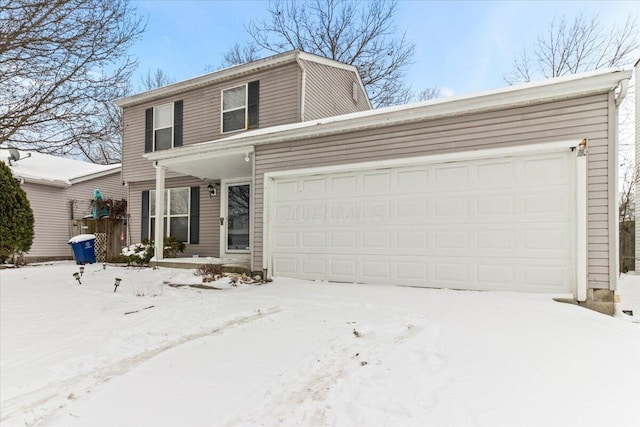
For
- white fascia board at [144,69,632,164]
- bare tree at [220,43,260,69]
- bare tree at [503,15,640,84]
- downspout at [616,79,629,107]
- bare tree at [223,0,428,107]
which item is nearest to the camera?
downspout at [616,79,629,107]

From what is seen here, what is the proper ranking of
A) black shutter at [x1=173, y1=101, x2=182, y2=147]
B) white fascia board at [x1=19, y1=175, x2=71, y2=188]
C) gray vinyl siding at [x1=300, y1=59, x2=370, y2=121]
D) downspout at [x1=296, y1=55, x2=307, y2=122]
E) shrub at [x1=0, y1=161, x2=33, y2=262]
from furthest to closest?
1. white fascia board at [x1=19, y1=175, x2=71, y2=188]
2. black shutter at [x1=173, y1=101, x2=182, y2=147]
3. gray vinyl siding at [x1=300, y1=59, x2=370, y2=121]
4. shrub at [x1=0, y1=161, x2=33, y2=262]
5. downspout at [x1=296, y1=55, x2=307, y2=122]

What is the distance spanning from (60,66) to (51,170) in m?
8.06

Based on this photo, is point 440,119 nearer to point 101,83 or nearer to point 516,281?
point 516,281

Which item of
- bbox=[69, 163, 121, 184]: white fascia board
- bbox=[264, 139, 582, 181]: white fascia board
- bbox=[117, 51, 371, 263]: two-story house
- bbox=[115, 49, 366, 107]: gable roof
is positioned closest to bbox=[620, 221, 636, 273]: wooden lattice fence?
bbox=[264, 139, 582, 181]: white fascia board

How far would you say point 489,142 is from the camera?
494 cm

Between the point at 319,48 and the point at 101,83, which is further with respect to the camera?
the point at 319,48

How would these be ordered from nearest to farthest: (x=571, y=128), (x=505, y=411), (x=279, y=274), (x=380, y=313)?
(x=505, y=411) < (x=380, y=313) < (x=571, y=128) < (x=279, y=274)

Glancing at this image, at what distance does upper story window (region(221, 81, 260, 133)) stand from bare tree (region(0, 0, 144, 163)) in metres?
2.68

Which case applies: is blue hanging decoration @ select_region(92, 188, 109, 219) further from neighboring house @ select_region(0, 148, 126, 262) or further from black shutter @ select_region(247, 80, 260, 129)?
black shutter @ select_region(247, 80, 260, 129)

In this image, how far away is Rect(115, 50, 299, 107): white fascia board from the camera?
8.84 metres

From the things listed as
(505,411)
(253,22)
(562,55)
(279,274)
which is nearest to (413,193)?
(279,274)

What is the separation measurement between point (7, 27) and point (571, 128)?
29.7ft

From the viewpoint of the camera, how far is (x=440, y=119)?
5.27m

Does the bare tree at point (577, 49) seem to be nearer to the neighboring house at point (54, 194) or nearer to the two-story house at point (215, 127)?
the two-story house at point (215, 127)
